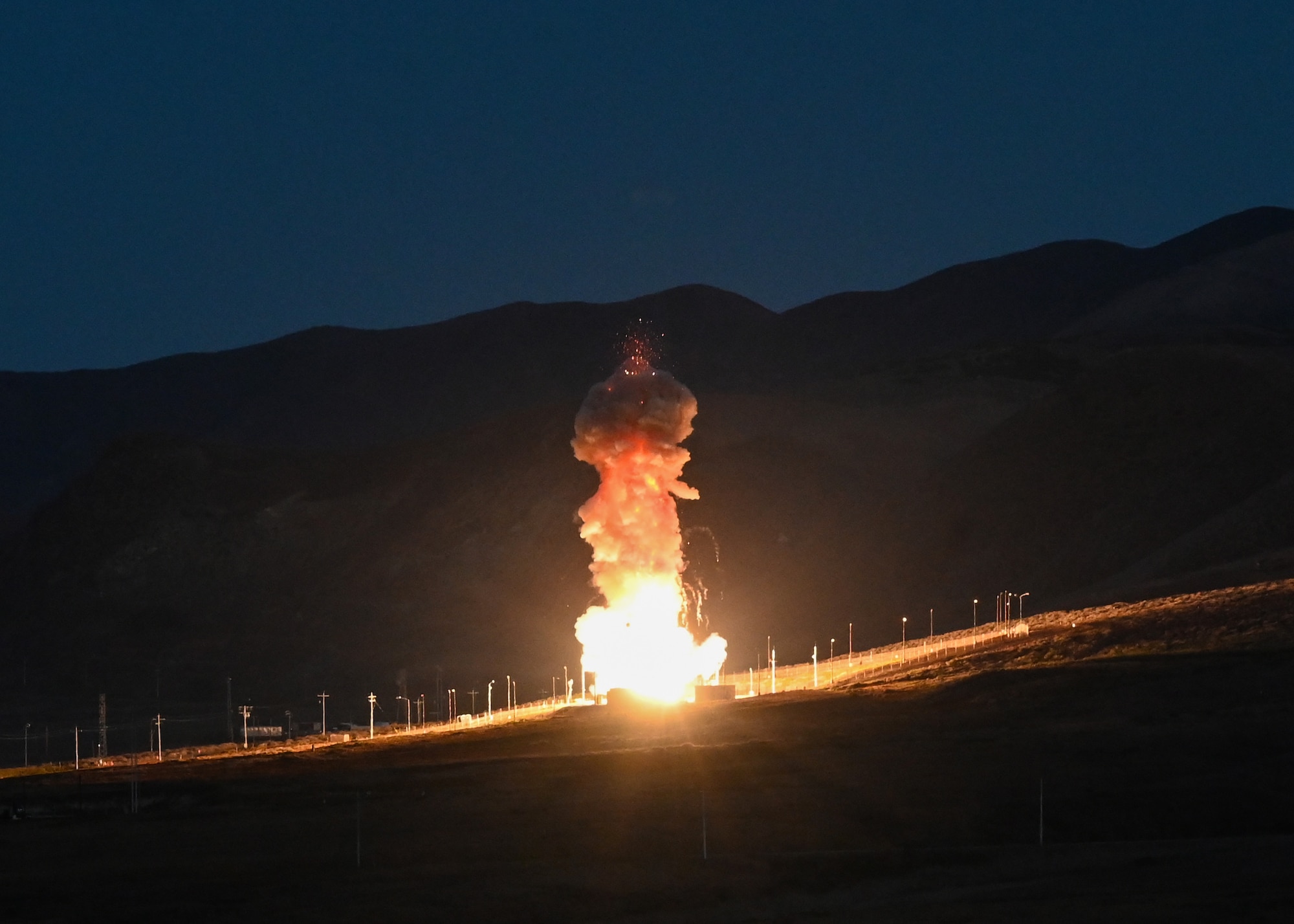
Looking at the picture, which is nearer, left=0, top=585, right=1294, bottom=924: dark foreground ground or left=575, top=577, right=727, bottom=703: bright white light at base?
left=0, top=585, right=1294, bottom=924: dark foreground ground

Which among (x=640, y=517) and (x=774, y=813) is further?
(x=640, y=517)

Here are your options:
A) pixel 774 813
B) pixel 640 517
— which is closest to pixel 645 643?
pixel 640 517

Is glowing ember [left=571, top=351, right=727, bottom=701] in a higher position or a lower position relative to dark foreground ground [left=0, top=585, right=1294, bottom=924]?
higher

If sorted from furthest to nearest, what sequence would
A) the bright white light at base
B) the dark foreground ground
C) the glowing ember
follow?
the bright white light at base → the glowing ember → the dark foreground ground

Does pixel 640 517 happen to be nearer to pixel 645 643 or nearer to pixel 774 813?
pixel 645 643

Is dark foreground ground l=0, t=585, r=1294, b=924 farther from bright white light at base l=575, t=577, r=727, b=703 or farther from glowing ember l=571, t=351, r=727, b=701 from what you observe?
glowing ember l=571, t=351, r=727, b=701

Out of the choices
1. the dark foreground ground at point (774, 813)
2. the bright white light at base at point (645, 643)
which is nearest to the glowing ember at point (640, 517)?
the bright white light at base at point (645, 643)

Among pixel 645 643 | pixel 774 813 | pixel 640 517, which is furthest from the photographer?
pixel 645 643

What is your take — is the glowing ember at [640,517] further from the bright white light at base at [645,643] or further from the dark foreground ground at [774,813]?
the dark foreground ground at [774,813]

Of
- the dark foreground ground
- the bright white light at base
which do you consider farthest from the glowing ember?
the dark foreground ground
